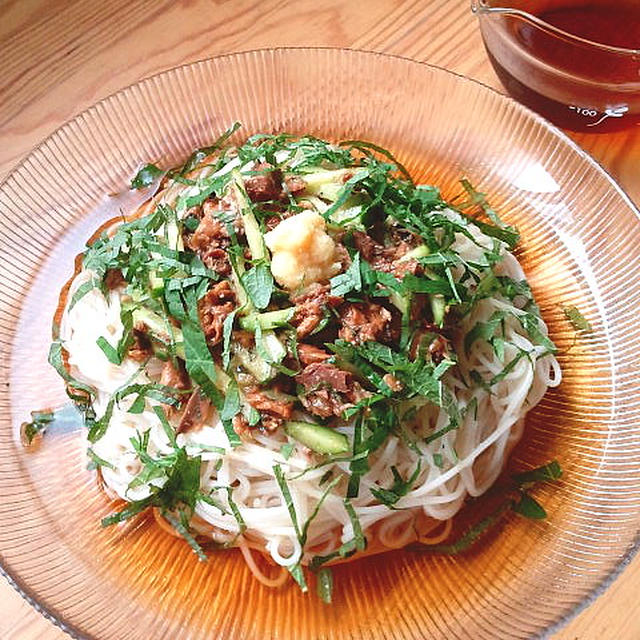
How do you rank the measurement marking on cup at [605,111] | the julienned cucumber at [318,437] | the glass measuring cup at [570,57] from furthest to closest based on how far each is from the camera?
the measurement marking on cup at [605,111]
the glass measuring cup at [570,57]
the julienned cucumber at [318,437]

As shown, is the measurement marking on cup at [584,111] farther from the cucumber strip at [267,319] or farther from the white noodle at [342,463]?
the cucumber strip at [267,319]

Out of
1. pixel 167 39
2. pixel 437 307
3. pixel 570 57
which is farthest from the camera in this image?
pixel 167 39

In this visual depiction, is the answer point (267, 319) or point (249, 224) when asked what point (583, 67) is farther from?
point (267, 319)

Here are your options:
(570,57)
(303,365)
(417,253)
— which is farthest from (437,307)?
(570,57)

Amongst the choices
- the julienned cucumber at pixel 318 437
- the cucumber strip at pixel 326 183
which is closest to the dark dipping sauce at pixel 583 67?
the cucumber strip at pixel 326 183

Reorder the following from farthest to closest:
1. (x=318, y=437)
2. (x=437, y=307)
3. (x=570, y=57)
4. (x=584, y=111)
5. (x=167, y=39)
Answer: (x=167, y=39), (x=584, y=111), (x=570, y=57), (x=437, y=307), (x=318, y=437)

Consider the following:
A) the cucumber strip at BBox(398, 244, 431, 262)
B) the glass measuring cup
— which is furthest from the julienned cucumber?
the glass measuring cup

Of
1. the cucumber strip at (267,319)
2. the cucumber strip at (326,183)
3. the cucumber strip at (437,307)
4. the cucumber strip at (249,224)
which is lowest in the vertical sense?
the cucumber strip at (437,307)
